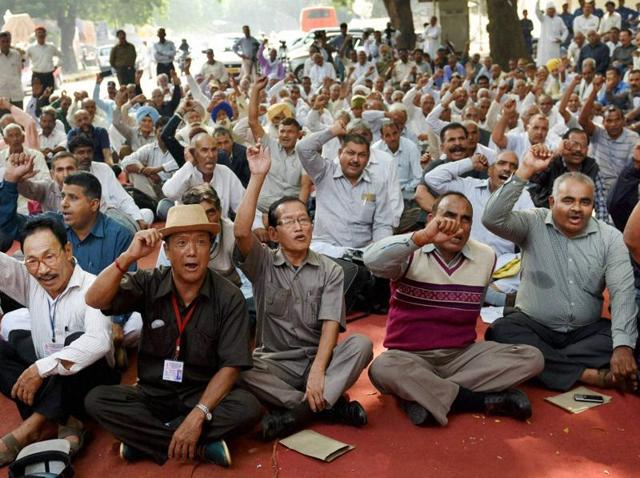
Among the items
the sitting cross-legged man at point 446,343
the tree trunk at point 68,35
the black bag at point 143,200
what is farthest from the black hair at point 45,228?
the tree trunk at point 68,35

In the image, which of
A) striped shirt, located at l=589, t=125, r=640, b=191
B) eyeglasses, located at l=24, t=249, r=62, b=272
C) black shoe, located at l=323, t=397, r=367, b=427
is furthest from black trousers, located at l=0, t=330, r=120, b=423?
striped shirt, located at l=589, t=125, r=640, b=191

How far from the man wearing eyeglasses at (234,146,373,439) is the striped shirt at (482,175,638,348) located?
102cm

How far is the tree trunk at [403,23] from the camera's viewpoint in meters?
21.7

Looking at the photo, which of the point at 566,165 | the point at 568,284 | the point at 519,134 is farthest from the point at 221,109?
the point at 568,284

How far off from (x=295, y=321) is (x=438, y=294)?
2.43ft

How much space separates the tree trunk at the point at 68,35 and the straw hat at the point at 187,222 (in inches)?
1555

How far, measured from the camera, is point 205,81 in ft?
58.0

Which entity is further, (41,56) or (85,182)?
(41,56)

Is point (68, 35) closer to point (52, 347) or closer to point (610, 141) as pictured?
point (610, 141)

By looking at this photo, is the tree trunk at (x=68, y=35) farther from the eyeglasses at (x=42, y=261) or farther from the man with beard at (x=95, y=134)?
the eyeglasses at (x=42, y=261)

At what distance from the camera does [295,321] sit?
4191mm

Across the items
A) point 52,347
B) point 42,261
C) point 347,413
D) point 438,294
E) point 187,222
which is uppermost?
point 187,222

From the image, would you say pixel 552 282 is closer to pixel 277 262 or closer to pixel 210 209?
pixel 277 262

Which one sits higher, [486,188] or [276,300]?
[486,188]
